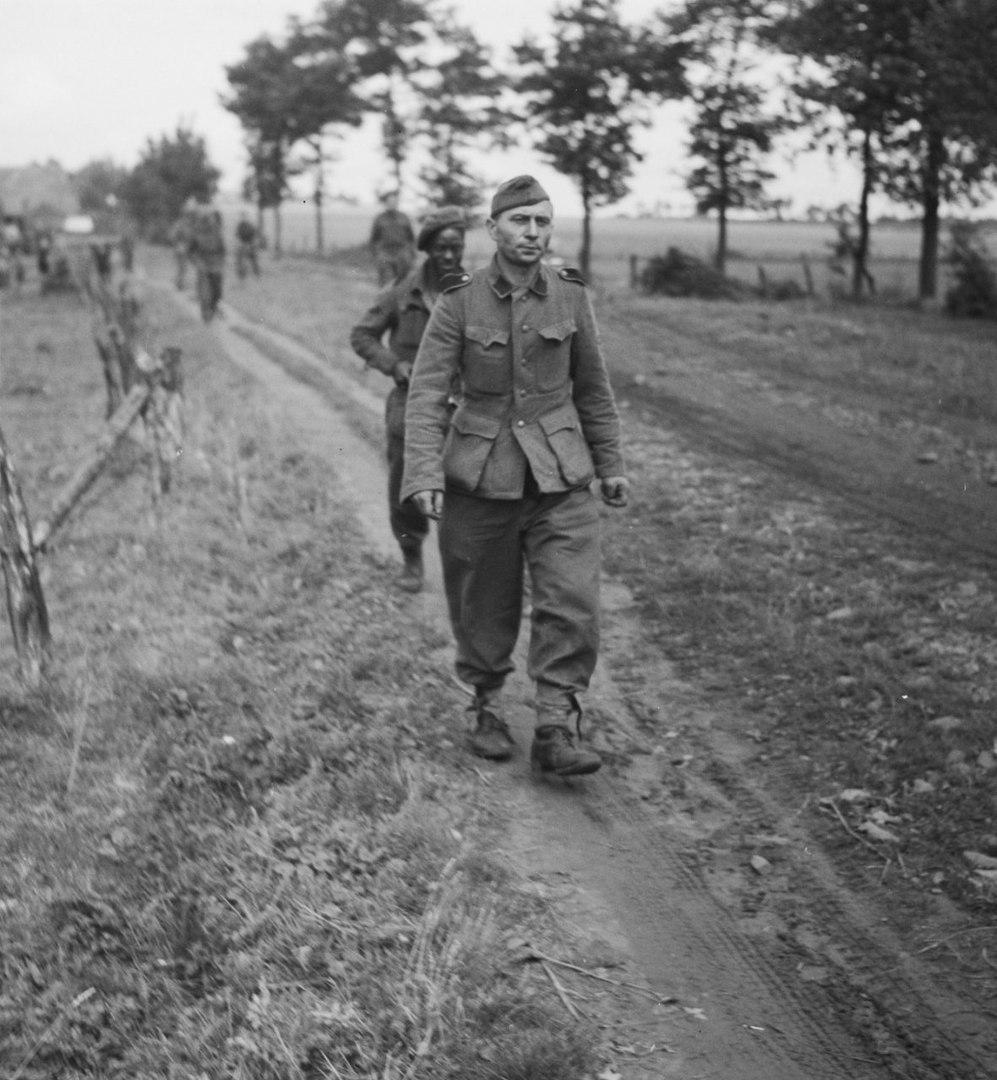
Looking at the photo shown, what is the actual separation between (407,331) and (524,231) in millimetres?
2569

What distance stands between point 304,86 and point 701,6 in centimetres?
1968

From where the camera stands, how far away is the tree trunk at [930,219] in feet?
91.8

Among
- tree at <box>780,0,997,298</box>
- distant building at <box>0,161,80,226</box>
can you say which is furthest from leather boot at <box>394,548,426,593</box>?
distant building at <box>0,161,80,226</box>

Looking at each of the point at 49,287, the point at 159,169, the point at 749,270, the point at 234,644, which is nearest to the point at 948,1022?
the point at 234,644

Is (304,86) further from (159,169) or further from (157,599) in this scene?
(157,599)

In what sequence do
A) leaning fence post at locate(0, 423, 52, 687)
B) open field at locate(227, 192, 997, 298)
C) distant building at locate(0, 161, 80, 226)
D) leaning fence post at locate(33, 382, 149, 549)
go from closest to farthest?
leaning fence post at locate(0, 423, 52, 687), leaning fence post at locate(33, 382, 149, 549), open field at locate(227, 192, 997, 298), distant building at locate(0, 161, 80, 226)

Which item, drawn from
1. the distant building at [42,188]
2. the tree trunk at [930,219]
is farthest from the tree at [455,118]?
the distant building at [42,188]

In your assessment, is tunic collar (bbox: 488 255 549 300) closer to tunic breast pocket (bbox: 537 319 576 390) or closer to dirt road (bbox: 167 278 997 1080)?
tunic breast pocket (bbox: 537 319 576 390)

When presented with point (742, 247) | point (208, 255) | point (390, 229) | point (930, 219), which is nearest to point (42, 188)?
point (742, 247)

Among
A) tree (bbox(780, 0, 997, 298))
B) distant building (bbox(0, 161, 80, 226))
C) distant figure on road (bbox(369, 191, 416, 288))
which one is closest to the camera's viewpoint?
distant figure on road (bbox(369, 191, 416, 288))

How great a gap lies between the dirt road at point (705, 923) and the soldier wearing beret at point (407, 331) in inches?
77.2

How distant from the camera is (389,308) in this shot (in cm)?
758

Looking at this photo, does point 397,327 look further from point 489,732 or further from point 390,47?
point 390,47

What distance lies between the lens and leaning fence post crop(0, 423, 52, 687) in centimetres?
605
